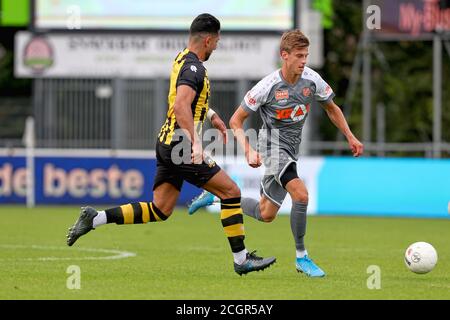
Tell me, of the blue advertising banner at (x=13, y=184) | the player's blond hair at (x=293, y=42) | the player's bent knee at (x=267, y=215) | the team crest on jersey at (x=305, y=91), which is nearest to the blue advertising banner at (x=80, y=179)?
the blue advertising banner at (x=13, y=184)

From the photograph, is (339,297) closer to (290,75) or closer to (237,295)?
(237,295)

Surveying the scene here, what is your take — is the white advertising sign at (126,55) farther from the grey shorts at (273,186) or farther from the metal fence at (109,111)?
the grey shorts at (273,186)

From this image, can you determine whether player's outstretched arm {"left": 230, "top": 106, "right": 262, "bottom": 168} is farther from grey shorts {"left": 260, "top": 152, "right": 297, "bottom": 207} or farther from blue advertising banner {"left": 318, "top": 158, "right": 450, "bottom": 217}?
blue advertising banner {"left": 318, "top": 158, "right": 450, "bottom": 217}

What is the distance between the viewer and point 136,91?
27.4m

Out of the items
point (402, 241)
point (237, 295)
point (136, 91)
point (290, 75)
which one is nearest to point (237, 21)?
point (136, 91)

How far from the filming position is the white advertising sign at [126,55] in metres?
27.2

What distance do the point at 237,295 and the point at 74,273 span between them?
2.01 m

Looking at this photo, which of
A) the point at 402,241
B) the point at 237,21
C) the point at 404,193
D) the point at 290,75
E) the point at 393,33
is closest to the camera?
the point at 290,75

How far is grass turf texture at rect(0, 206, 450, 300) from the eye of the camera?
9.65m

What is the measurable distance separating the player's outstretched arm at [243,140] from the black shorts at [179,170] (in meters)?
0.29

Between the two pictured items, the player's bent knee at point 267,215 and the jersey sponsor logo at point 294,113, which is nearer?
the jersey sponsor logo at point 294,113

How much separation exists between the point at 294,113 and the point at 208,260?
76.4 inches

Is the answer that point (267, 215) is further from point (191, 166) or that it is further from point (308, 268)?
point (191, 166)
